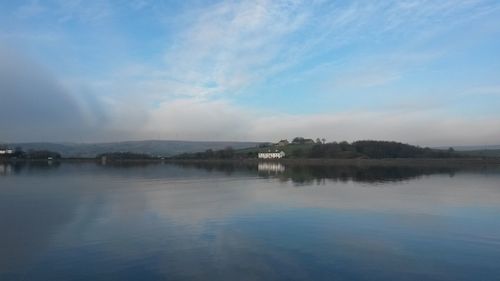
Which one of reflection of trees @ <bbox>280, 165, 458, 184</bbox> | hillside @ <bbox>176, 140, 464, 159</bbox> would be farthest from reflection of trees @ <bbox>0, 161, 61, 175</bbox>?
hillside @ <bbox>176, 140, 464, 159</bbox>

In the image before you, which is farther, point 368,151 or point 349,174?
point 368,151

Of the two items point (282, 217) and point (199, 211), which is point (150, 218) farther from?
point (282, 217)

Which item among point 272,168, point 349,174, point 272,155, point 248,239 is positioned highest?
point 272,155

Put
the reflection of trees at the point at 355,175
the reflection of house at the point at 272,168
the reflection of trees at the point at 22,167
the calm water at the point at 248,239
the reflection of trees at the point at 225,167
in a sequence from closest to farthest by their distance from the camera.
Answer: the calm water at the point at 248,239
the reflection of trees at the point at 355,175
the reflection of trees at the point at 22,167
the reflection of house at the point at 272,168
the reflection of trees at the point at 225,167

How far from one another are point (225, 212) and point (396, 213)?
791 centimetres

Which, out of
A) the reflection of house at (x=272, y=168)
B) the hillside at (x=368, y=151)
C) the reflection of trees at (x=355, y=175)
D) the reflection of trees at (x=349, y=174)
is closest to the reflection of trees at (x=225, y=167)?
the reflection of trees at (x=349, y=174)

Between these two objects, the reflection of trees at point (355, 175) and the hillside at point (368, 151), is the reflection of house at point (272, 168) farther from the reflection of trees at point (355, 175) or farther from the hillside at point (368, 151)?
the hillside at point (368, 151)

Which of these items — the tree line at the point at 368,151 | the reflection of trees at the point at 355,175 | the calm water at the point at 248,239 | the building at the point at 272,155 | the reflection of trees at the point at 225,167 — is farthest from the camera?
the building at the point at 272,155

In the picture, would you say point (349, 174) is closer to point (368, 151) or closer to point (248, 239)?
point (248, 239)

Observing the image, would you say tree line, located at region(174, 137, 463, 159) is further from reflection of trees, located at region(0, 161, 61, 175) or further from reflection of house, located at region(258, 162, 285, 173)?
reflection of trees, located at region(0, 161, 61, 175)

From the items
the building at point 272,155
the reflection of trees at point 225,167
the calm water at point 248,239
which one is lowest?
the calm water at point 248,239

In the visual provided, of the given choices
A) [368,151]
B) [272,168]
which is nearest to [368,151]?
[368,151]

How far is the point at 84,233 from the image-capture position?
15641 mm

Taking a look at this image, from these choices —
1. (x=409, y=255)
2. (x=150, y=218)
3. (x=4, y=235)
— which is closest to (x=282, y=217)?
(x=150, y=218)
